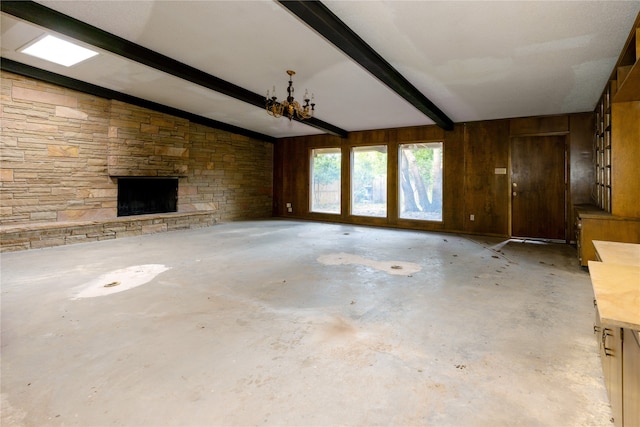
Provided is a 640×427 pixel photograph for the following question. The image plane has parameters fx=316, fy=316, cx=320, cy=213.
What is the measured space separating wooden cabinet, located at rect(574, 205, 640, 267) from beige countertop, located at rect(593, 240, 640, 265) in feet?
6.21

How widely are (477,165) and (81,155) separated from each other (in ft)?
25.9

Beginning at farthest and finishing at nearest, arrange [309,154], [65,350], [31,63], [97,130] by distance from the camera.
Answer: [309,154] → [97,130] → [31,63] → [65,350]

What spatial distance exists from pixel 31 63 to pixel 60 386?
5508mm

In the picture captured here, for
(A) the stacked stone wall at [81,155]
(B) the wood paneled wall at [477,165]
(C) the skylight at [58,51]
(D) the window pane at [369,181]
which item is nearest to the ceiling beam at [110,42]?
(C) the skylight at [58,51]

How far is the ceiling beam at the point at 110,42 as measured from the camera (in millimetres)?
3303

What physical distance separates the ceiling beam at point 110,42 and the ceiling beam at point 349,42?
8.32 feet

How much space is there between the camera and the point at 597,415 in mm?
1474

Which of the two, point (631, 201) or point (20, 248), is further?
point (20, 248)

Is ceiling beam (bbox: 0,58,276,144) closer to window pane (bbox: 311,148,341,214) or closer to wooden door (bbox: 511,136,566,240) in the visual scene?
window pane (bbox: 311,148,341,214)

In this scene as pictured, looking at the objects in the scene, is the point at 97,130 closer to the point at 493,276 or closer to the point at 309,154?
the point at 309,154

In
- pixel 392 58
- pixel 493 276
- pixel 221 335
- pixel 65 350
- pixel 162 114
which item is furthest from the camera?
pixel 162 114

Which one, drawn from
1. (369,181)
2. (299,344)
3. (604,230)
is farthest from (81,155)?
(604,230)

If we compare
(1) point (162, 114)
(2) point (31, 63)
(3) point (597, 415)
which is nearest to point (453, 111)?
(3) point (597, 415)

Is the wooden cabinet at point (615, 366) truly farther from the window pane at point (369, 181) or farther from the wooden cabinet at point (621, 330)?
the window pane at point (369, 181)
